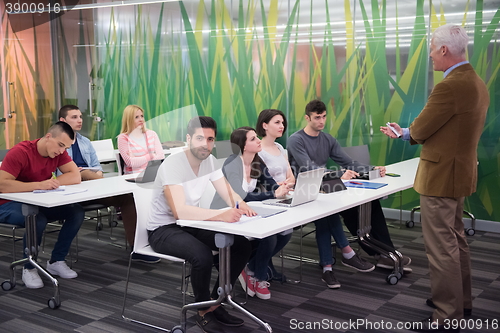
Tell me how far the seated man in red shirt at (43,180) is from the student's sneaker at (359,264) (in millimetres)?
2138

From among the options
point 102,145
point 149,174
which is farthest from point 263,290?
point 102,145

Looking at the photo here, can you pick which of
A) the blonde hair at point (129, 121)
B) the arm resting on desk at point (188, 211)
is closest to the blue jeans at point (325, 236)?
the arm resting on desk at point (188, 211)

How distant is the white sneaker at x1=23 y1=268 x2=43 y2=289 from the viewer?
3.92 metres

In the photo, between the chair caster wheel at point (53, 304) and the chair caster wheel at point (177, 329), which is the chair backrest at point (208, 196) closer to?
the chair caster wheel at point (177, 329)

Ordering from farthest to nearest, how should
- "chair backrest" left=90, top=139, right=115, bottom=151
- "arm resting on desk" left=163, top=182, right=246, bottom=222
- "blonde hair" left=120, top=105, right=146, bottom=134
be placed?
1. "chair backrest" left=90, top=139, right=115, bottom=151
2. "blonde hair" left=120, top=105, right=146, bottom=134
3. "arm resting on desk" left=163, top=182, right=246, bottom=222

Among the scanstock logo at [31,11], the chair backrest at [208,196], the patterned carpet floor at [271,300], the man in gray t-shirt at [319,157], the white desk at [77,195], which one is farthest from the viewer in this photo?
the scanstock logo at [31,11]

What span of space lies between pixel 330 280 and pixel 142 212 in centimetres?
150

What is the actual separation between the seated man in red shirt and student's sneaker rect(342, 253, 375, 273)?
214 cm

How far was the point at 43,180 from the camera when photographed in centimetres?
405

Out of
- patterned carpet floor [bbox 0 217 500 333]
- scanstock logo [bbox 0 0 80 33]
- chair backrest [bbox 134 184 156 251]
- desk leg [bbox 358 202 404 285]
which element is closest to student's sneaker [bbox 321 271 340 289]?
patterned carpet floor [bbox 0 217 500 333]

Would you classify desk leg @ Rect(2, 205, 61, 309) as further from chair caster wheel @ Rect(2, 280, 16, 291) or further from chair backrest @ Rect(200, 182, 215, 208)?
chair backrest @ Rect(200, 182, 215, 208)

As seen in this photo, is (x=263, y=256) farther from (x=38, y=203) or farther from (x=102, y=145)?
(x=102, y=145)

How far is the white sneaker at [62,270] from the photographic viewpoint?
417 cm

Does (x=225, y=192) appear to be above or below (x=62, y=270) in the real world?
above
